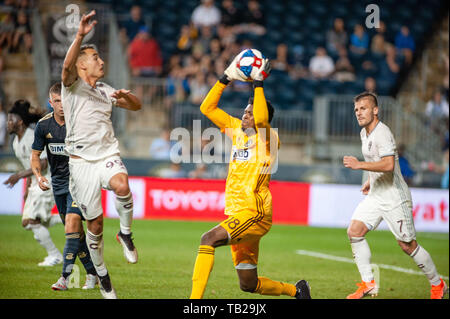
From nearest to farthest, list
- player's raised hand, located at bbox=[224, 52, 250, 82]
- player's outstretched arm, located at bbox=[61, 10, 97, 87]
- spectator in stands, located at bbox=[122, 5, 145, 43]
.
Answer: player's outstretched arm, located at bbox=[61, 10, 97, 87], player's raised hand, located at bbox=[224, 52, 250, 82], spectator in stands, located at bbox=[122, 5, 145, 43]

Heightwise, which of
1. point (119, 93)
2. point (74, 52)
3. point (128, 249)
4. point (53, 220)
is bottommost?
point (53, 220)

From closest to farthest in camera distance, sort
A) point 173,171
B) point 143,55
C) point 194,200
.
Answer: point 194,200, point 173,171, point 143,55

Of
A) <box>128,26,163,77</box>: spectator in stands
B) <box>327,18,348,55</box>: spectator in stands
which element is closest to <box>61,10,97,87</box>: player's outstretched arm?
<box>128,26,163,77</box>: spectator in stands

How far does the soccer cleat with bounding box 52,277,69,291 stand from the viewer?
25.1 ft

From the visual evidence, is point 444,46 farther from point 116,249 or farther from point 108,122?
point 108,122

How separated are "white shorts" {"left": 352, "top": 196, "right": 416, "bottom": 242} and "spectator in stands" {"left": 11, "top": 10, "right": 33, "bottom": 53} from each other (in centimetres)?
1271

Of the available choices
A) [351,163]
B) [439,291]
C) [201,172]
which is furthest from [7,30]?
[439,291]

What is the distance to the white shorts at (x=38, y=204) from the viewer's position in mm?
9578

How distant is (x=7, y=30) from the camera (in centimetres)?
1797

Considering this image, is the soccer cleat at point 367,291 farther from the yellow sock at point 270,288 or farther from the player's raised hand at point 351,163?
the player's raised hand at point 351,163

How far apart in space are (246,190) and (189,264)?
419cm

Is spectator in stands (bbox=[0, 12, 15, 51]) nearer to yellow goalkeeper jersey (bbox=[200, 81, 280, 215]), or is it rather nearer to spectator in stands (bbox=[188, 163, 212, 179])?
spectator in stands (bbox=[188, 163, 212, 179])

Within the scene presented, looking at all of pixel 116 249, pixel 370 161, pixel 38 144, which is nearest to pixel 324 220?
pixel 116 249

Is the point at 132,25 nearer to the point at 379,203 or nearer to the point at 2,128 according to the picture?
the point at 2,128
